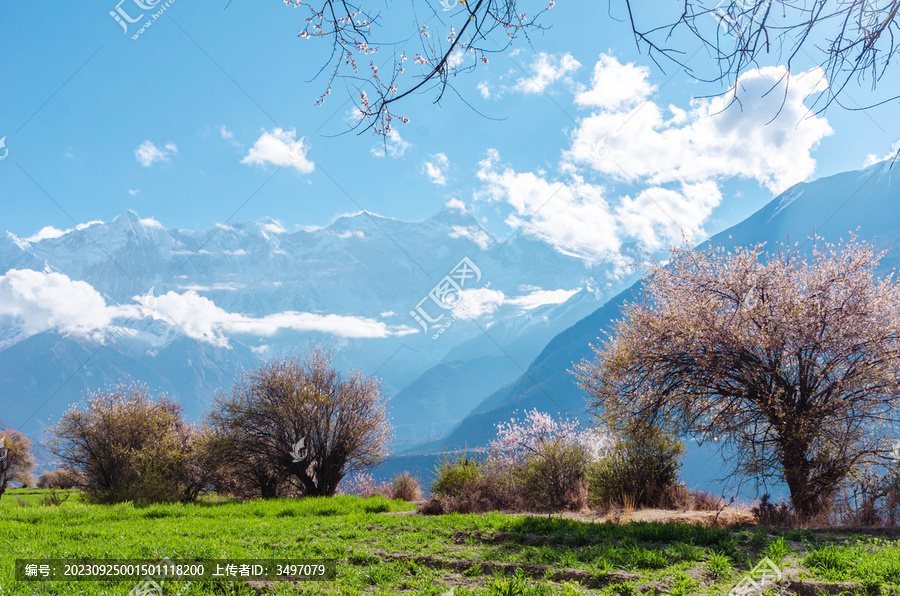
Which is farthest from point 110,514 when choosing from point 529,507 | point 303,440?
point 529,507

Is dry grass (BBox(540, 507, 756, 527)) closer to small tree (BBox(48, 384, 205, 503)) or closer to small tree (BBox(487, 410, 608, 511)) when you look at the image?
small tree (BBox(487, 410, 608, 511))

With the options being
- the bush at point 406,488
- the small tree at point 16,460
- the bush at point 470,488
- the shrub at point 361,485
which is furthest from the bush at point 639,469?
the small tree at point 16,460

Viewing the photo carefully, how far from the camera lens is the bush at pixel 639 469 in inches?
520

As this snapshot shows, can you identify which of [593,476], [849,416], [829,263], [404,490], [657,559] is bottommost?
[404,490]

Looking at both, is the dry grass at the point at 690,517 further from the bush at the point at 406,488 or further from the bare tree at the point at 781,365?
the bush at the point at 406,488

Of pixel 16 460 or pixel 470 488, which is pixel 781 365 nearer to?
pixel 470 488

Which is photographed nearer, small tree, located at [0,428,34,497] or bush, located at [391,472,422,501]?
bush, located at [391,472,422,501]

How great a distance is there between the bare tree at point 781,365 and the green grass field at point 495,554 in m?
5.58

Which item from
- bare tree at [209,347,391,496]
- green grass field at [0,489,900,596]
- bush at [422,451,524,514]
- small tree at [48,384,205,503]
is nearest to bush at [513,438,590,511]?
bush at [422,451,524,514]

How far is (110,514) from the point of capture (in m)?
13.0

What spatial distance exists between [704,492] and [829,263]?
744 cm

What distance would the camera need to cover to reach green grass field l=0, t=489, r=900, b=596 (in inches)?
178

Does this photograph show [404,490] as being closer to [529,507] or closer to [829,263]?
[529,507]

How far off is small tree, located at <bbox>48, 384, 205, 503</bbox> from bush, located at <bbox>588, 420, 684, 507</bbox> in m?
18.5
